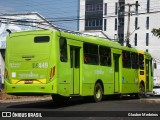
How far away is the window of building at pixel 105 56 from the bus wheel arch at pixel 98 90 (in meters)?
1.03

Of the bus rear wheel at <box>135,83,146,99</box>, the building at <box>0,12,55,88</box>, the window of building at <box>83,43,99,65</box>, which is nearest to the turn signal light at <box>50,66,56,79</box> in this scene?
the window of building at <box>83,43,99,65</box>

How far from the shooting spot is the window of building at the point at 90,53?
70.9 feet

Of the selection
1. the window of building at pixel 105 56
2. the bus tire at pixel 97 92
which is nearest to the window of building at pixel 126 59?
the window of building at pixel 105 56

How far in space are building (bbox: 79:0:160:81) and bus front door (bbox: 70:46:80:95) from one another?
61.8 metres

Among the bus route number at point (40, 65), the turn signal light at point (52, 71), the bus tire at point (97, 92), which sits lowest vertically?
the bus tire at point (97, 92)

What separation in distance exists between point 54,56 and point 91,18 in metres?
75.7

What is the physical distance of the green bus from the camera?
18.9 meters

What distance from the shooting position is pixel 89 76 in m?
21.8

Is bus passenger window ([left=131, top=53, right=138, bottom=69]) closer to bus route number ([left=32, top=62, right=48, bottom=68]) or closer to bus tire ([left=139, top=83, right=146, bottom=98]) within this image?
bus tire ([left=139, top=83, right=146, bottom=98])

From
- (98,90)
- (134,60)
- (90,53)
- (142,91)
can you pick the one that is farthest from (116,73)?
→ (142,91)


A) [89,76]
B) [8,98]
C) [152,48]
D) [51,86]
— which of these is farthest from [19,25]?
[152,48]

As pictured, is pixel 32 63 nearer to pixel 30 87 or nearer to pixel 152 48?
pixel 30 87

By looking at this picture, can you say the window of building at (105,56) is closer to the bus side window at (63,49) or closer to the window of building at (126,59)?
the window of building at (126,59)

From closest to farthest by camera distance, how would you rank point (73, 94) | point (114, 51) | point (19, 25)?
1. point (73, 94)
2. point (114, 51)
3. point (19, 25)
